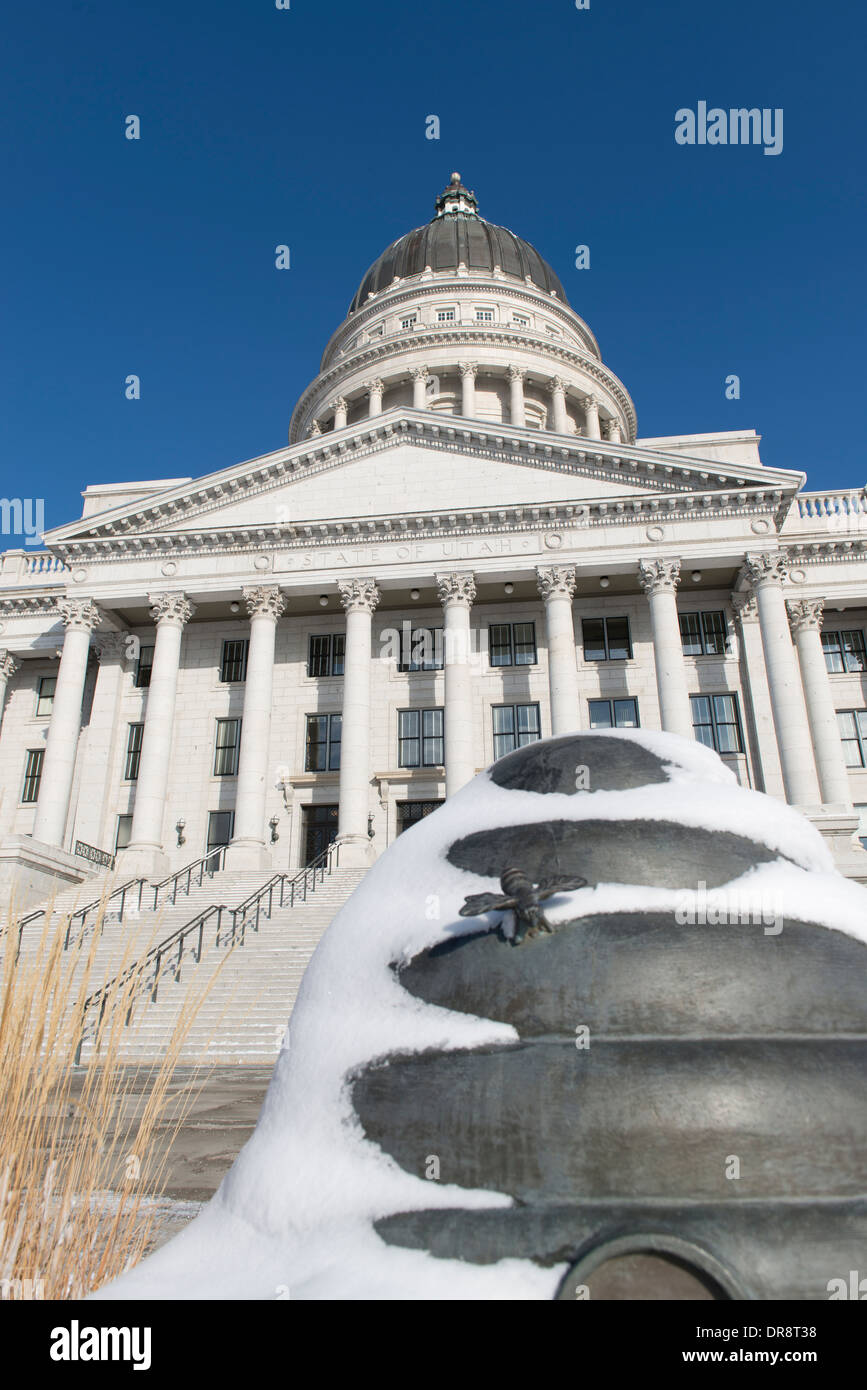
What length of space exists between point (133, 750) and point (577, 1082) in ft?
107

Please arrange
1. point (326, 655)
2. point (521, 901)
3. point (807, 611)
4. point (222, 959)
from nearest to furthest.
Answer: point (521, 901)
point (222, 959)
point (807, 611)
point (326, 655)

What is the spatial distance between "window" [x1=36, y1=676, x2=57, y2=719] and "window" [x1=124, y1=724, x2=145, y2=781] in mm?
5787

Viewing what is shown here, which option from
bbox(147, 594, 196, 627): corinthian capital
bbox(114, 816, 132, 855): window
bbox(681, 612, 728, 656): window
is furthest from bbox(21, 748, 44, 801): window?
Result: bbox(681, 612, 728, 656): window

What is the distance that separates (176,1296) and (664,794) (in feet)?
6.58

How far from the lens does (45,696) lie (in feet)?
121

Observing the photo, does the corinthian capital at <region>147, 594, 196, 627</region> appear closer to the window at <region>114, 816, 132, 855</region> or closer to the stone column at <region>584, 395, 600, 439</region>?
the window at <region>114, 816, 132, 855</region>

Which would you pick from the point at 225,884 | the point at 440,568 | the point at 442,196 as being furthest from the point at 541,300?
the point at 225,884

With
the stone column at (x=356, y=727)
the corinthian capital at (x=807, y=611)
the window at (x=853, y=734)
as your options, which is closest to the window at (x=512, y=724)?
the stone column at (x=356, y=727)

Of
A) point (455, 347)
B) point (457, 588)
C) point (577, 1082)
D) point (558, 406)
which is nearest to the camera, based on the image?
point (577, 1082)

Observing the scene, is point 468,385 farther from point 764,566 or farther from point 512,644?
point 764,566

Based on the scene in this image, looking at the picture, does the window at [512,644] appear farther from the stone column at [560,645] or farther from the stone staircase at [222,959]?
the stone staircase at [222,959]

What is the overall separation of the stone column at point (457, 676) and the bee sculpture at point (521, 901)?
2466 centimetres

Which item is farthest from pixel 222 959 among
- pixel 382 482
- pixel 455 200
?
pixel 455 200
